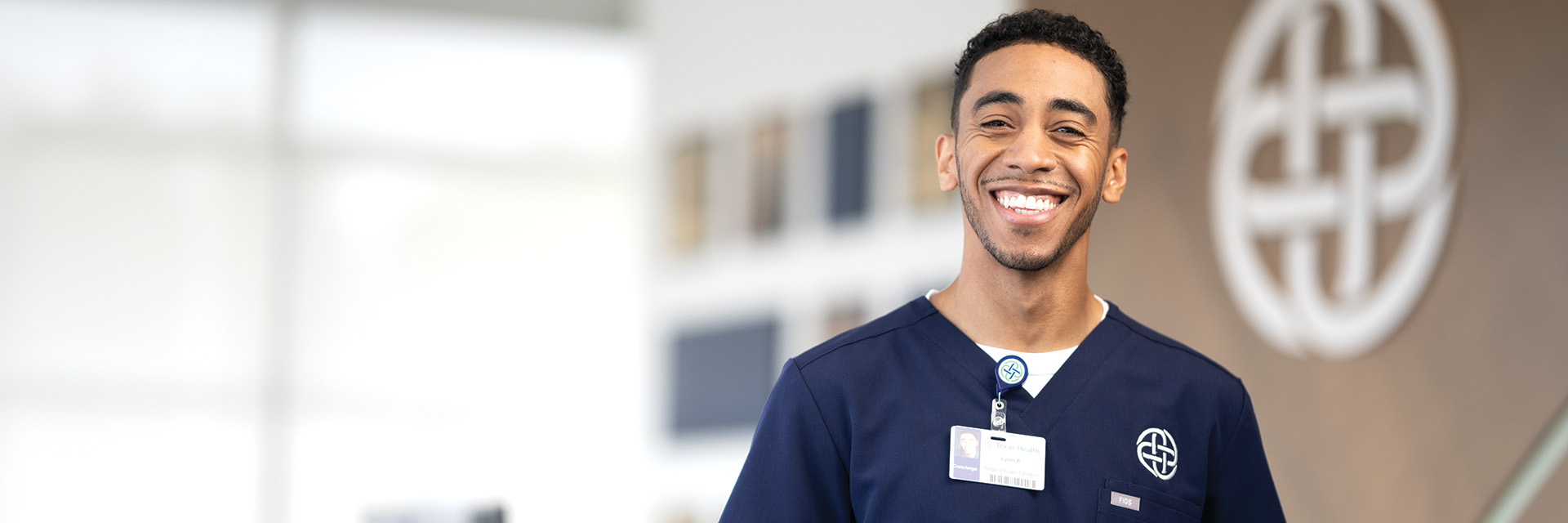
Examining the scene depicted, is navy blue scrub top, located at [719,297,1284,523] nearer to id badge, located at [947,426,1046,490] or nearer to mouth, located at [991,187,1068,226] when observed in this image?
id badge, located at [947,426,1046,490]

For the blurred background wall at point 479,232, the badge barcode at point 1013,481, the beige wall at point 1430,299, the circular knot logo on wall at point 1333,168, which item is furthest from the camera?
the blurred background wall at point 479,232

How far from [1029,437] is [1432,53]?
1.54 meters

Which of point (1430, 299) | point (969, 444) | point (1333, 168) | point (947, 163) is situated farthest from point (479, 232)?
point (969, 444)

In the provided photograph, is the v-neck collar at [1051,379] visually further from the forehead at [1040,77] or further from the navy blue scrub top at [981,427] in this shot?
the forehead at [1040,77]

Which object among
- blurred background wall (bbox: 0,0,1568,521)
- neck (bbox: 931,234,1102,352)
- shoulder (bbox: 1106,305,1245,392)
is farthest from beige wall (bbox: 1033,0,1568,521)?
neck (bbox: 931,234,1102,352)

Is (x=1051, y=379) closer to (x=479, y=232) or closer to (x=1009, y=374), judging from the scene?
(x=1009, y=374)

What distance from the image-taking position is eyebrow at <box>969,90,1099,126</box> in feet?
3.66

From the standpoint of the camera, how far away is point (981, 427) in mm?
1121

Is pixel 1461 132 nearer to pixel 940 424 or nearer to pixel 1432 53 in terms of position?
pixel 1432 53

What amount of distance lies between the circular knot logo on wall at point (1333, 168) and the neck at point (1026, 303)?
1.38 metres

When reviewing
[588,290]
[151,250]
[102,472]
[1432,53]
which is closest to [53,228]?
[151,250]

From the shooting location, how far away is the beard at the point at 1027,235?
1.13 metres

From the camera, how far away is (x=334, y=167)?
565 cm

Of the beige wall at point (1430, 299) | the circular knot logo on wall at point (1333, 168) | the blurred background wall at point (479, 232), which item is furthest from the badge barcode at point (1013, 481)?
the blurred background wall at point (479, 232)
